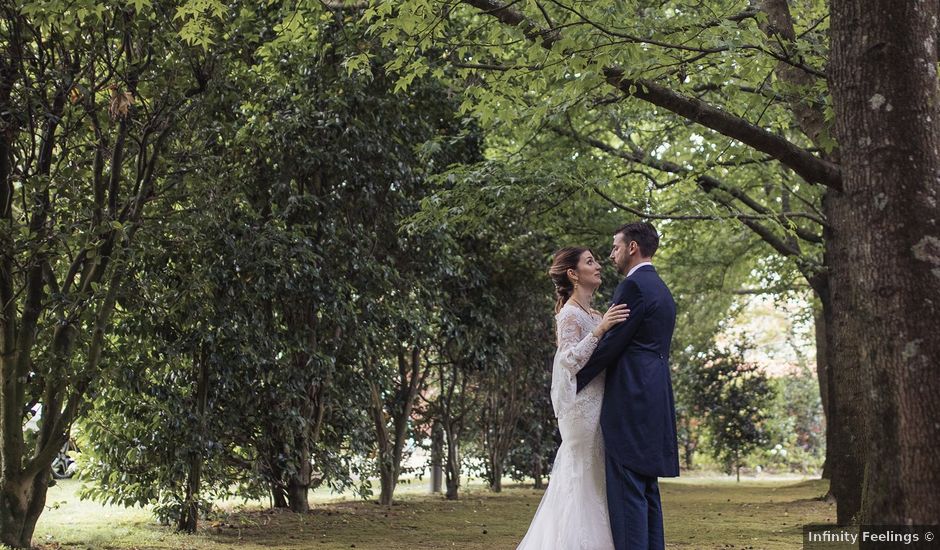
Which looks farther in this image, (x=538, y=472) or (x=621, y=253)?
(x=538, y=472)

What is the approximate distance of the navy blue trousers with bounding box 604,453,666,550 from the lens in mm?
5539

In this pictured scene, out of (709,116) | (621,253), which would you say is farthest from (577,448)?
(709,116)

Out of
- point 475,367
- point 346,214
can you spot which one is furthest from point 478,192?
point 475,367

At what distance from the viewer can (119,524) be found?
10.6 metres

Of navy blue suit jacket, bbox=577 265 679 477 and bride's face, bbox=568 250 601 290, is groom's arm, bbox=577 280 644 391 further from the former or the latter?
bride's face, bbox=568 250 601 290

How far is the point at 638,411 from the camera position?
554 centimetres

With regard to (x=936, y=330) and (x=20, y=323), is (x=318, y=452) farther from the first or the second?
(x=936, y=330)

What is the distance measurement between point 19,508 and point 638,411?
528 cm

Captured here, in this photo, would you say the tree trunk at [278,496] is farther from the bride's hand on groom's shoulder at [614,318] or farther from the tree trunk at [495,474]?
the bride's hand on groom's shoulder at [614,318]

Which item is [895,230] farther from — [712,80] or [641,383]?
[712,80]

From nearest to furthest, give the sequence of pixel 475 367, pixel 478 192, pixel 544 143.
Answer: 1. pixel 478 192
2. pixel 544 143
3. pixel 475 367

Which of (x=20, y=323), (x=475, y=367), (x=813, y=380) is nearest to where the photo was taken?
(x=20, y=323)

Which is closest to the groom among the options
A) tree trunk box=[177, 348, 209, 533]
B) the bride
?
the bride

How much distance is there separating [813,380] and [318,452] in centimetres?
2738
